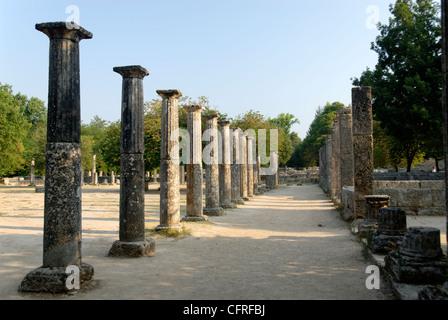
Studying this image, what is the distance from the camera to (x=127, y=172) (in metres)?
7.91

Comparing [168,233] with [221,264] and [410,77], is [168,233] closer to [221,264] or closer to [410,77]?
[221,264]

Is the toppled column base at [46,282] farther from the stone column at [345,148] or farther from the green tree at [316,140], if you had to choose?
the green tree at [316,140]

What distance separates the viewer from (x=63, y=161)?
18.3 ft

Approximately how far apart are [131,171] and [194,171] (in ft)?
16.8

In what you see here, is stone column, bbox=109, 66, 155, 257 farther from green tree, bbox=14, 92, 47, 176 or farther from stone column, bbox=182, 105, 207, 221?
green tree, bbox=14, 92, 47, 176

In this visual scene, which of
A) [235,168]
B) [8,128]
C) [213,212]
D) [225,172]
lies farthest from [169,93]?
[8,128]

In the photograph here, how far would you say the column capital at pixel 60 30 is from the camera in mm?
5586

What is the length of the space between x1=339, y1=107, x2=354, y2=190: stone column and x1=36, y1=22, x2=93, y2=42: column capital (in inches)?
476

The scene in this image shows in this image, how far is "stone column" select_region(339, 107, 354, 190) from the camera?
1542 cm

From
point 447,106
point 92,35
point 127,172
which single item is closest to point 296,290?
point 447,106

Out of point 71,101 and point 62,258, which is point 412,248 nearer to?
point 62,258

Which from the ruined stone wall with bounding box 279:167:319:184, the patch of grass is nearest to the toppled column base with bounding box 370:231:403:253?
the patch of grass

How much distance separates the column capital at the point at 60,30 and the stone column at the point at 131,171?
89.8 inches
